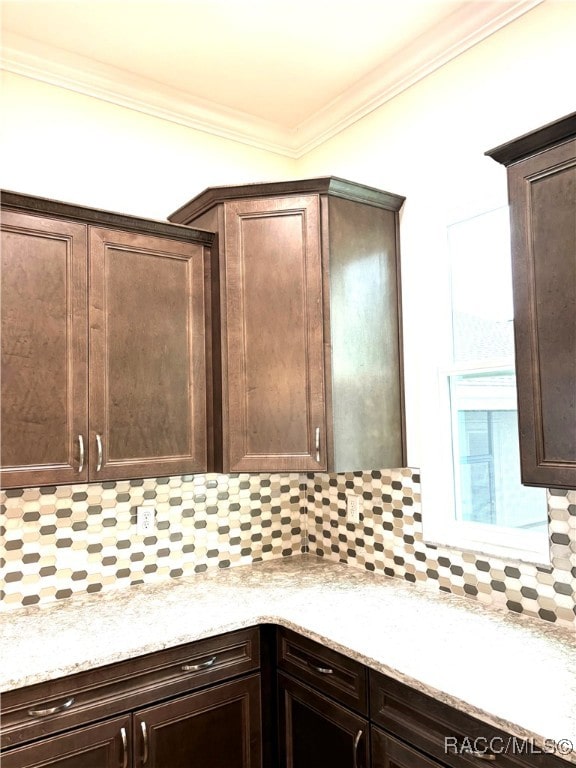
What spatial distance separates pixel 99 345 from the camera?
203 centimetres

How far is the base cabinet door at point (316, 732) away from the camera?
5.65ft

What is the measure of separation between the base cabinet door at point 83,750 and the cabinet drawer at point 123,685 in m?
0.03

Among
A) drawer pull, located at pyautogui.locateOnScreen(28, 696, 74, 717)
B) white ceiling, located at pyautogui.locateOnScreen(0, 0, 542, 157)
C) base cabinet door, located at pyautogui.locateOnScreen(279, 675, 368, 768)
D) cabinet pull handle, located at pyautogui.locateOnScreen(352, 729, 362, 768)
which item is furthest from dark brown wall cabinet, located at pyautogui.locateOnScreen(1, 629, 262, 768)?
white ceiling, located at pyautogui.locateOnScreen(0, 0, 542, 157)

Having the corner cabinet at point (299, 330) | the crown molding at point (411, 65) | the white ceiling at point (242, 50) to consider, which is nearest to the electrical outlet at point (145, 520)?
the corner cabinet at point (299, 330)

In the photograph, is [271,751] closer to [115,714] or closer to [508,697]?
[115,714]

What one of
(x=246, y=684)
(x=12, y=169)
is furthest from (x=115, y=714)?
(x=12, y=169)

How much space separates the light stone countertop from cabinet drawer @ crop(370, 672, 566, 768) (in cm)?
6

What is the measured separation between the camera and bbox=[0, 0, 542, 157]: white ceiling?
2.04m

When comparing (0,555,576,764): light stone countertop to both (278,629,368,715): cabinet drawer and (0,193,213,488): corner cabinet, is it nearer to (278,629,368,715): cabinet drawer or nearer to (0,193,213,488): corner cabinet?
(278,629,368,715): cabinet drawer

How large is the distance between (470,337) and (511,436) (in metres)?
0.43

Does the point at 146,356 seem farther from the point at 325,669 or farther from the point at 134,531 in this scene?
the point at 325,669

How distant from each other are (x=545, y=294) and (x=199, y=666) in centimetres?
158

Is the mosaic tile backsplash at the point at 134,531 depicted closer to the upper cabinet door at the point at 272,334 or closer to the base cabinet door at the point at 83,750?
the upper cabinet door at the point at 272,334

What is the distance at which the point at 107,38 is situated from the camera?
2.18m
